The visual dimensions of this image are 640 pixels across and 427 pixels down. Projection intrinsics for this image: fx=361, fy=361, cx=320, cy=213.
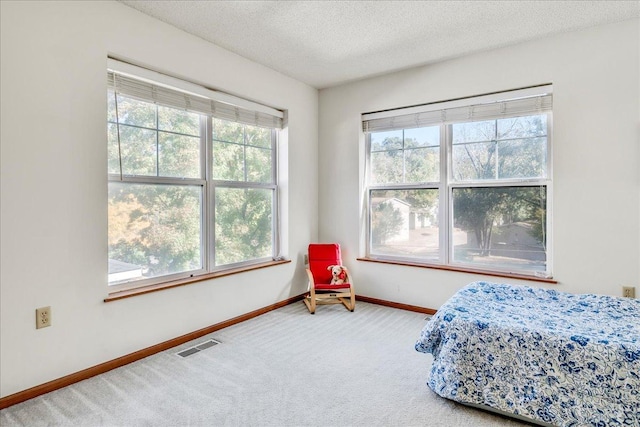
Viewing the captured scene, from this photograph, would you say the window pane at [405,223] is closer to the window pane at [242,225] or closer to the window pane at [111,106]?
the window pane at [242,225]

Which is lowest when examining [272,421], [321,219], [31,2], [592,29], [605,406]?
[272,421]

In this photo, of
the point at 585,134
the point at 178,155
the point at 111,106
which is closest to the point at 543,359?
the point at 585,134

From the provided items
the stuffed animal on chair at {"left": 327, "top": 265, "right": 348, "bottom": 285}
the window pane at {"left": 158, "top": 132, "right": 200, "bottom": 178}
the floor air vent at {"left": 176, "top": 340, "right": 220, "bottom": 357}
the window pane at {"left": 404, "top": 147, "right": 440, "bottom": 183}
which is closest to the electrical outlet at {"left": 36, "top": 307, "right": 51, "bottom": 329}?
the floor air vent at {"left": 176, "top": 340, "right": 220, "bottom": 357}

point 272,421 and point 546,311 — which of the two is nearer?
point 272,421

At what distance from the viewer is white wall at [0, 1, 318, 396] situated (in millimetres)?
2146

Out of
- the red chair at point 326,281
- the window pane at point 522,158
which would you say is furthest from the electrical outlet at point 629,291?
the red chair at point 326,281

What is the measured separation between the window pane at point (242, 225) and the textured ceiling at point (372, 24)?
4.65 ft

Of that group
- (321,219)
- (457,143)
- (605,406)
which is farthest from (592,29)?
(321,219)

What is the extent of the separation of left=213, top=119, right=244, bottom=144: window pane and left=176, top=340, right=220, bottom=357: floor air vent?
1.88 metres

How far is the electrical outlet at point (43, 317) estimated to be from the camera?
7.38 ft

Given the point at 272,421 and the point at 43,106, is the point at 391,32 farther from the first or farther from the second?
the point at 272,421

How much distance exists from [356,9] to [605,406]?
2.89 metres

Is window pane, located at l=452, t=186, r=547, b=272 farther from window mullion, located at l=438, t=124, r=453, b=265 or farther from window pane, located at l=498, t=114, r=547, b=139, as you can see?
window pane, located at l=498, t=114, r=547, b=139

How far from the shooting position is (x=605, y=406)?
1.75 metres
